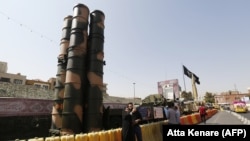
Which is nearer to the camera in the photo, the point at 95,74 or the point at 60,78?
the point at 95,74

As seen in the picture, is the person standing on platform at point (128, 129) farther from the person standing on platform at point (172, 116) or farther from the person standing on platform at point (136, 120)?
the person standing on platform at point (172, 116)

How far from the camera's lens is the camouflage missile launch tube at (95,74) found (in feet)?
30.5

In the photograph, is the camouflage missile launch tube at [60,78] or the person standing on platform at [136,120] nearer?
the person standing on platform at [136,120]

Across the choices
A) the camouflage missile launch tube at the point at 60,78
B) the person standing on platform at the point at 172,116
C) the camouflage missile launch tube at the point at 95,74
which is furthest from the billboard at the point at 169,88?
the camouflage missile launch tube at the point at 60,78

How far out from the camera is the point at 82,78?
31.3 feet

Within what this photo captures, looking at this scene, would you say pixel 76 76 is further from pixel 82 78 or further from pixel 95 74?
pixel 95 74

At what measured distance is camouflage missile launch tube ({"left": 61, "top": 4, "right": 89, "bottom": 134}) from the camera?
8.90m

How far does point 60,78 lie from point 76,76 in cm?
224

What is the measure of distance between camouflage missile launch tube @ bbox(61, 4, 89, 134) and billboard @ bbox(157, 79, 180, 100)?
29.0 m

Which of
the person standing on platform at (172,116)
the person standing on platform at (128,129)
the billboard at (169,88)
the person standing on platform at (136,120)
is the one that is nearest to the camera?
the person standing on platform at (128,129)

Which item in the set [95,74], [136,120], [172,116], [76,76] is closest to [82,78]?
[76,76]

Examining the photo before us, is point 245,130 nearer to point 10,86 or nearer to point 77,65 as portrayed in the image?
point 77,65

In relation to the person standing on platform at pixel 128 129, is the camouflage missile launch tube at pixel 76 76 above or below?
above

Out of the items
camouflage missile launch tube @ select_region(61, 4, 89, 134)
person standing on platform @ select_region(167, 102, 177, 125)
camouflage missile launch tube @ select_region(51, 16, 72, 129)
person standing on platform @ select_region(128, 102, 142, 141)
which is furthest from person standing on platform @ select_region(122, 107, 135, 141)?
camouflage missile launch tube @ select_region(51, 16, 72, 129)
